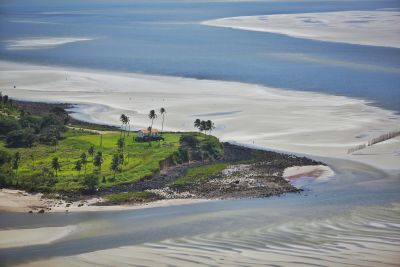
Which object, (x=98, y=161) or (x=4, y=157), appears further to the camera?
(x=4, y=157)

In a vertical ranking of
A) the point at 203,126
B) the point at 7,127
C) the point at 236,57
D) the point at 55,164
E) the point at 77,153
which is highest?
the point at 236,57

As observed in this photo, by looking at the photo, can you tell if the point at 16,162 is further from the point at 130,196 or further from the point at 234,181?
the point at 234,181

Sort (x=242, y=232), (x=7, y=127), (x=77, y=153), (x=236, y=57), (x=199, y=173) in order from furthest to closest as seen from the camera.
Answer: (x=236, y=57), (x=7, y=127), (x=77, y=153), (x=199, y=173), (x=242, y=232)

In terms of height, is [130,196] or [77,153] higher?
[77,153]

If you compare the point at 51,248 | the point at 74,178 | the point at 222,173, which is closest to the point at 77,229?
the point at 51,248

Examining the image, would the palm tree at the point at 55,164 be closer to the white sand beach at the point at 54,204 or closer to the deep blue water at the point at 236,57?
the white sand beach at the point at 54,204

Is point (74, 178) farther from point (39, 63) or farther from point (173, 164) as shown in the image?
point (39, 63)

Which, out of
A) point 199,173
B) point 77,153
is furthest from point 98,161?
point 199,173
